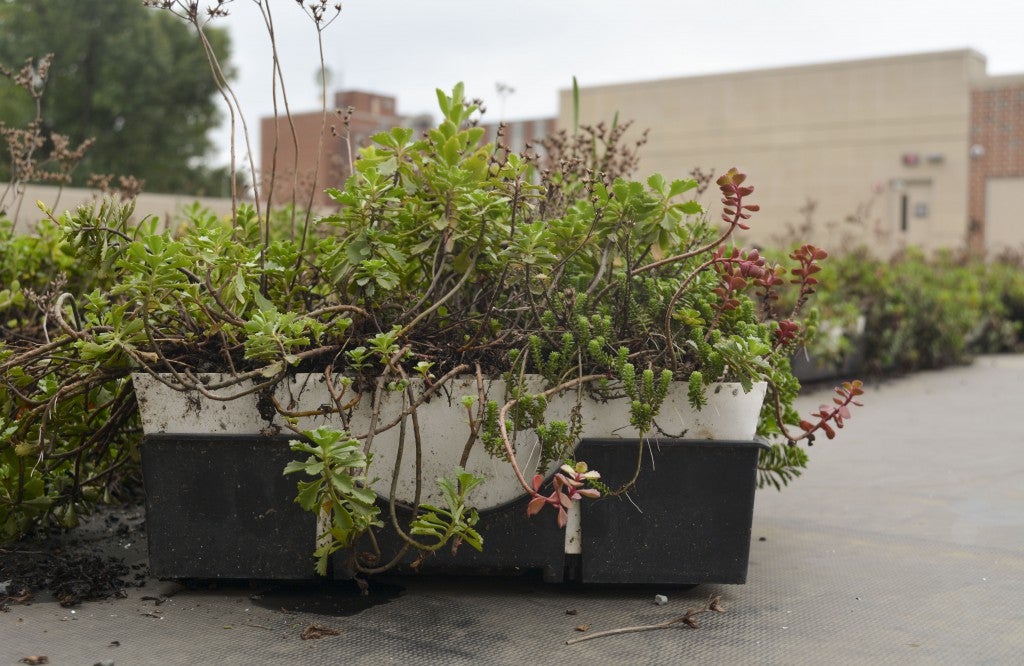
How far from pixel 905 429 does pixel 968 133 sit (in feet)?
93.3

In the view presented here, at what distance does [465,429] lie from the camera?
8.66 ft

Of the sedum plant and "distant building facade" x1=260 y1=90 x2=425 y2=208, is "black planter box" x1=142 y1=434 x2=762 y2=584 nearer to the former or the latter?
the sedum plant

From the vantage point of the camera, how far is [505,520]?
2.67 m

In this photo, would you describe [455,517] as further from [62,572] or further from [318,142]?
[318,142]

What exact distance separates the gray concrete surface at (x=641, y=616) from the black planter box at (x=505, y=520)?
0.09 m

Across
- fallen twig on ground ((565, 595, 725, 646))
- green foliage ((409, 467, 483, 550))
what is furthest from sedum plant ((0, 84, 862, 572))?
fallen twig on ground ((565, 595, 725, 646))

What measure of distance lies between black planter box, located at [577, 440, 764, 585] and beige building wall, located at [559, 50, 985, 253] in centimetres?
2717

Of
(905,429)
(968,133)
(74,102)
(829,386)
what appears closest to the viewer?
(905,429)

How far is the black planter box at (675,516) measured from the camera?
8.68 ft

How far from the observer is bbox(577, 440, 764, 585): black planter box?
104 inches

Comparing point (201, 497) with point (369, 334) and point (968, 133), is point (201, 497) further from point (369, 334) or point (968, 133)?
point (968, 133)

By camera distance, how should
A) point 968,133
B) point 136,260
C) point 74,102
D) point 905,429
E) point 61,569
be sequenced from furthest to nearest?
point 74,102 → point 968,133 → point 905,429 → point 61,569 → point 136,260

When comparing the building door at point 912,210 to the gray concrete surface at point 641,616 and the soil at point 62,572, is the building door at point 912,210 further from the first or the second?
the soil at point 62,572

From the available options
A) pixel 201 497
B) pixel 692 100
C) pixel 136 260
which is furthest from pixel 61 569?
pixel 692 100
